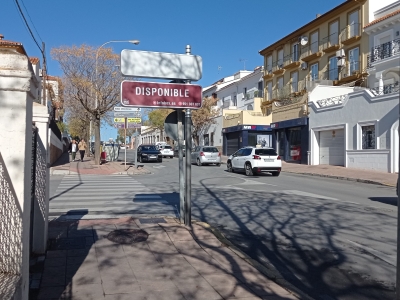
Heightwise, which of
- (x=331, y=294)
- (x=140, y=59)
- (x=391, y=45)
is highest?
(x=391, y=45)

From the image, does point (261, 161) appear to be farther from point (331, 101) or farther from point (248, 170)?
point (331, 101)

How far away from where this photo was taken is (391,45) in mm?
26688

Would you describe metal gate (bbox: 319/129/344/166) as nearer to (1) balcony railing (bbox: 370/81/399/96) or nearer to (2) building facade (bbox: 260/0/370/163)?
(2) building facade (bbox: 260/0/370/163)

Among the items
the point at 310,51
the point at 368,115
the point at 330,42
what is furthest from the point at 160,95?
the point at 310,51

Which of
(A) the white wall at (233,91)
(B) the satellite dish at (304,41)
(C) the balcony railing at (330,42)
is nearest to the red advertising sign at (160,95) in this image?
(C) the balcony railing at (330,42)

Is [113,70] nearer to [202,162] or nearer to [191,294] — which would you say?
[202,162]

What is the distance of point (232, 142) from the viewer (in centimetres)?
4378

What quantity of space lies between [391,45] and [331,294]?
85.1 feet

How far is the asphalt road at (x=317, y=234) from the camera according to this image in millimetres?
5348

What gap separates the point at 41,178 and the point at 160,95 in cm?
260

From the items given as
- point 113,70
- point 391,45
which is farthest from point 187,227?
point 391,45

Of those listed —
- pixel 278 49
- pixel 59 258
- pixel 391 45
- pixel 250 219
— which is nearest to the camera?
pixel 59 258

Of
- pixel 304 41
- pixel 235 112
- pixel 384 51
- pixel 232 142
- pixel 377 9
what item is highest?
pixel 377 9

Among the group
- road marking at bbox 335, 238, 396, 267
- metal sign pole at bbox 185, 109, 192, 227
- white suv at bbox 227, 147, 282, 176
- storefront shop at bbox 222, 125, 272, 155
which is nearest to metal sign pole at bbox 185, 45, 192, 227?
metal sign pole at bbox 185, 109, 192, 227
